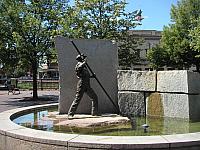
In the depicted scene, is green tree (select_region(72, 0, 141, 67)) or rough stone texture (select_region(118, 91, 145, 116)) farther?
green tree (select_region(72, 0, 141, 67))

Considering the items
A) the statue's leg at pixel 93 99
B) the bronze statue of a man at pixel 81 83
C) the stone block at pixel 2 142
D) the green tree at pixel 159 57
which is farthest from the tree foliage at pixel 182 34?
the stone block at pixel 2 142

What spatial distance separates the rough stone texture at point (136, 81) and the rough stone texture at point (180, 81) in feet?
1.06

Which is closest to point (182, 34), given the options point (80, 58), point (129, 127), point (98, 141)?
point (80, 58)

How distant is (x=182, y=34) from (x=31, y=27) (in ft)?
70.3

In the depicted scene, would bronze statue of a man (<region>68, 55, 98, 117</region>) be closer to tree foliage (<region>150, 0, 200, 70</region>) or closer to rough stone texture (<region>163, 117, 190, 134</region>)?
rough stone texture (<region>163, 117, 190, 134</region>)

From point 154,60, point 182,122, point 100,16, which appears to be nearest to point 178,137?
point 182,122

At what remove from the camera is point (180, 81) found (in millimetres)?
9766

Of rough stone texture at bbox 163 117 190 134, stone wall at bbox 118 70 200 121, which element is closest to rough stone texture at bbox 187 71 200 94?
stone wall at bbox 118 70 200 121

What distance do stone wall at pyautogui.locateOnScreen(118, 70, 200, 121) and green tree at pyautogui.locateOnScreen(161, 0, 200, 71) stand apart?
29278 millimetres

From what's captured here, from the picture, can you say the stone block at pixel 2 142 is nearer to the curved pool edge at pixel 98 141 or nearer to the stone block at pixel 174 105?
the curved pool edge at pixel 98 141

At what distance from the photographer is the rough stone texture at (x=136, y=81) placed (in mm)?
10500

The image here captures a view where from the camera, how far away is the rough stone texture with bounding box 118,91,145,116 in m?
10.9

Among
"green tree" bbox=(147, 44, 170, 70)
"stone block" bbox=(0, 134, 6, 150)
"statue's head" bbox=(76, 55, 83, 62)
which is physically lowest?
"stone block" bbox=(0, 134, 6, 150)

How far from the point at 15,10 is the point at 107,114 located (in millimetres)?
17304
